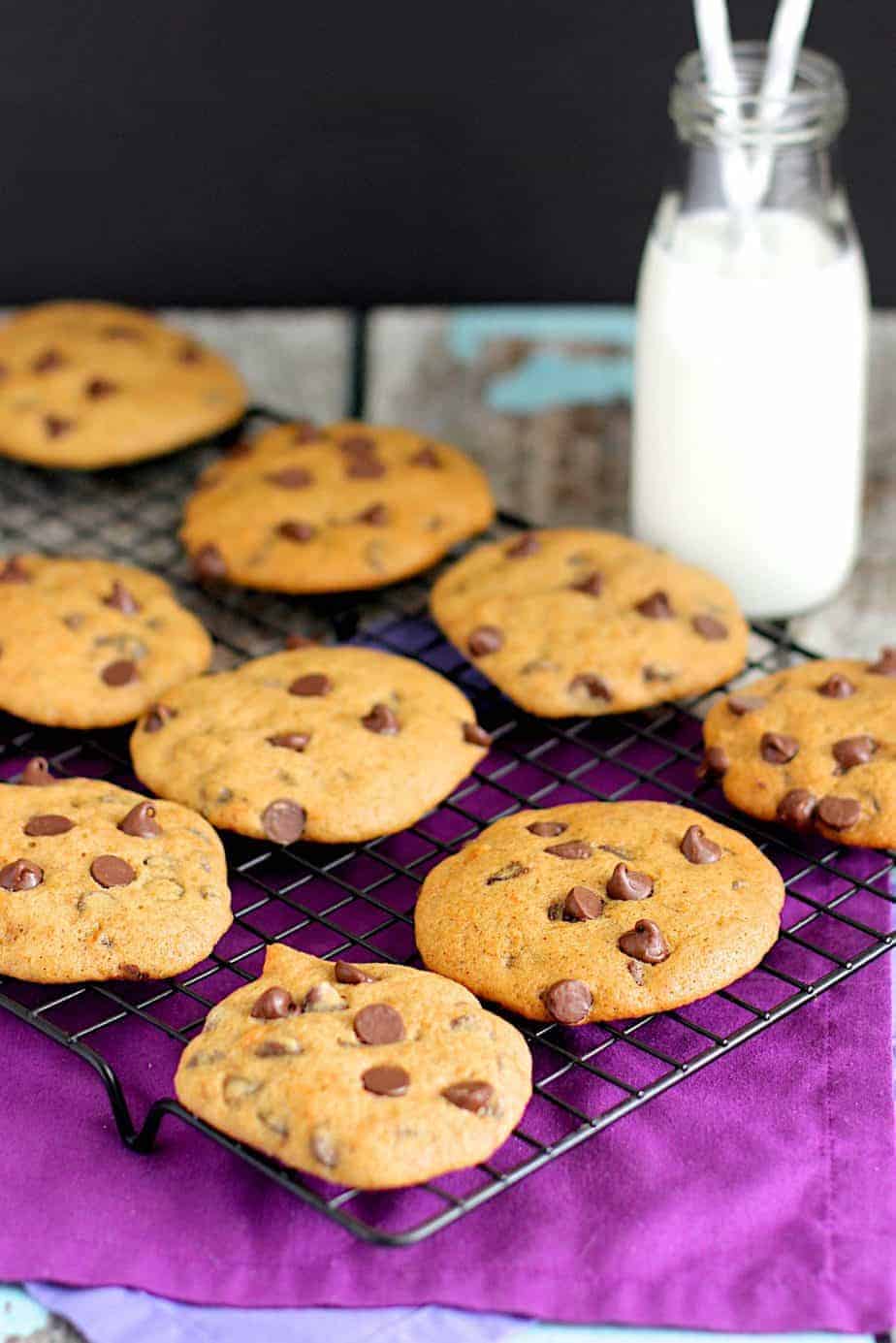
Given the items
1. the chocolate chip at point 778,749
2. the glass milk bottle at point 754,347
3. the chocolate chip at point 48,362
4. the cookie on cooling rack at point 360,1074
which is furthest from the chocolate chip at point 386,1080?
the chocolate chip at point 48,362

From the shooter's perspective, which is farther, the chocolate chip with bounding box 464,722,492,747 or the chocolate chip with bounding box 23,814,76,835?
the chocolate chip with bounding box 464,722,492,747

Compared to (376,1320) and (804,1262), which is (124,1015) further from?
(804,1262)

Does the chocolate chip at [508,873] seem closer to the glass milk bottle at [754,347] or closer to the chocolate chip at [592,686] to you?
the chocolate chip at [592,686]

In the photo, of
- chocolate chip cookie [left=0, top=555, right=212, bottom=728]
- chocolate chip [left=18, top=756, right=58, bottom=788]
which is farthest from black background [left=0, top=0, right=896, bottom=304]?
chocolate chip [left=18, top=756, right=58, bottom=788]

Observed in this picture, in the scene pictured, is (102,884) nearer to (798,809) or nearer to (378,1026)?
(378,1026)

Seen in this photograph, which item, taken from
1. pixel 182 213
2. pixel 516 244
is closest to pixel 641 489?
pixel 516 244

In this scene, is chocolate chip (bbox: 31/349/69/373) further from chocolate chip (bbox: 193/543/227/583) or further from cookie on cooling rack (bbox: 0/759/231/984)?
cookie on cooling rack (bbox: 0/759/231/984)

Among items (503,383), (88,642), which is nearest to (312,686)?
(88,642)
